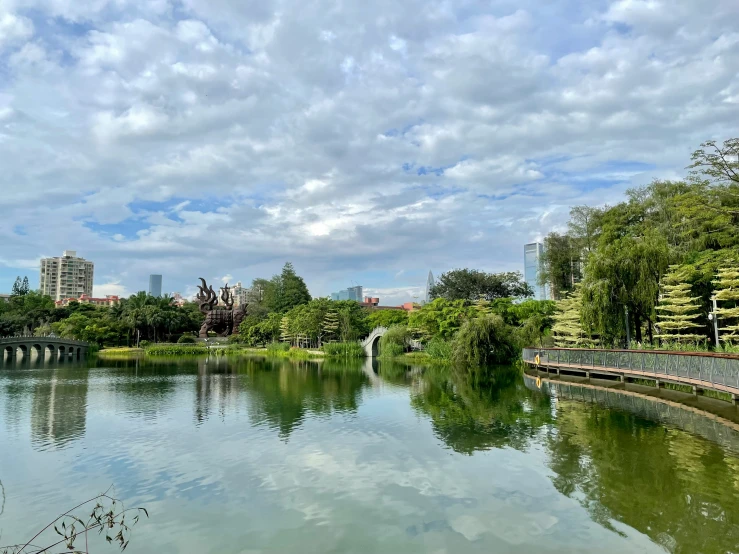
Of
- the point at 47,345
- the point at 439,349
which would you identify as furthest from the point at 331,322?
the point at 47,345

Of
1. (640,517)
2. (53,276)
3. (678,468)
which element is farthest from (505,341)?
(53,276)

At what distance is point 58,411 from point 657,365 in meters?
21.4

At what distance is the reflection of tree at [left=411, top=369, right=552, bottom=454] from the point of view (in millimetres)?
12664

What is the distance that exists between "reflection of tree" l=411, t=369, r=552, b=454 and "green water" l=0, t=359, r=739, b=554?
0.38ft

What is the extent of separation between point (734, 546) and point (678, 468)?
3555mm

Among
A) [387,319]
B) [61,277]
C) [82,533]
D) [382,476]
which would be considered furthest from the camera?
[61,277]

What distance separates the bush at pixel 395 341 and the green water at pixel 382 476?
27.4 metres

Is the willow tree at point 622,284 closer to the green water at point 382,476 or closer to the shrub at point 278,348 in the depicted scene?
the green water at point 382,476

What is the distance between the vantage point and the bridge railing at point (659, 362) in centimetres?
1328

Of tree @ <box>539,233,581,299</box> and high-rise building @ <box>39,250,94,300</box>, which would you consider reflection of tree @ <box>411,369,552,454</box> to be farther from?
high-rise building @ <box>39,250,94,300</box>

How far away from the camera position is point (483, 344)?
111 feet

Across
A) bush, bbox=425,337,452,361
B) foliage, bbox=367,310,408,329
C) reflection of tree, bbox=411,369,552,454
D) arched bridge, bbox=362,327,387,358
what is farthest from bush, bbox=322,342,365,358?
reflection of tree, bbox=411,369,552,454

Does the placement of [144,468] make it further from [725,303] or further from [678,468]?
[725,303]

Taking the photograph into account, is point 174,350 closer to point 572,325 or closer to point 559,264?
point 559,264
